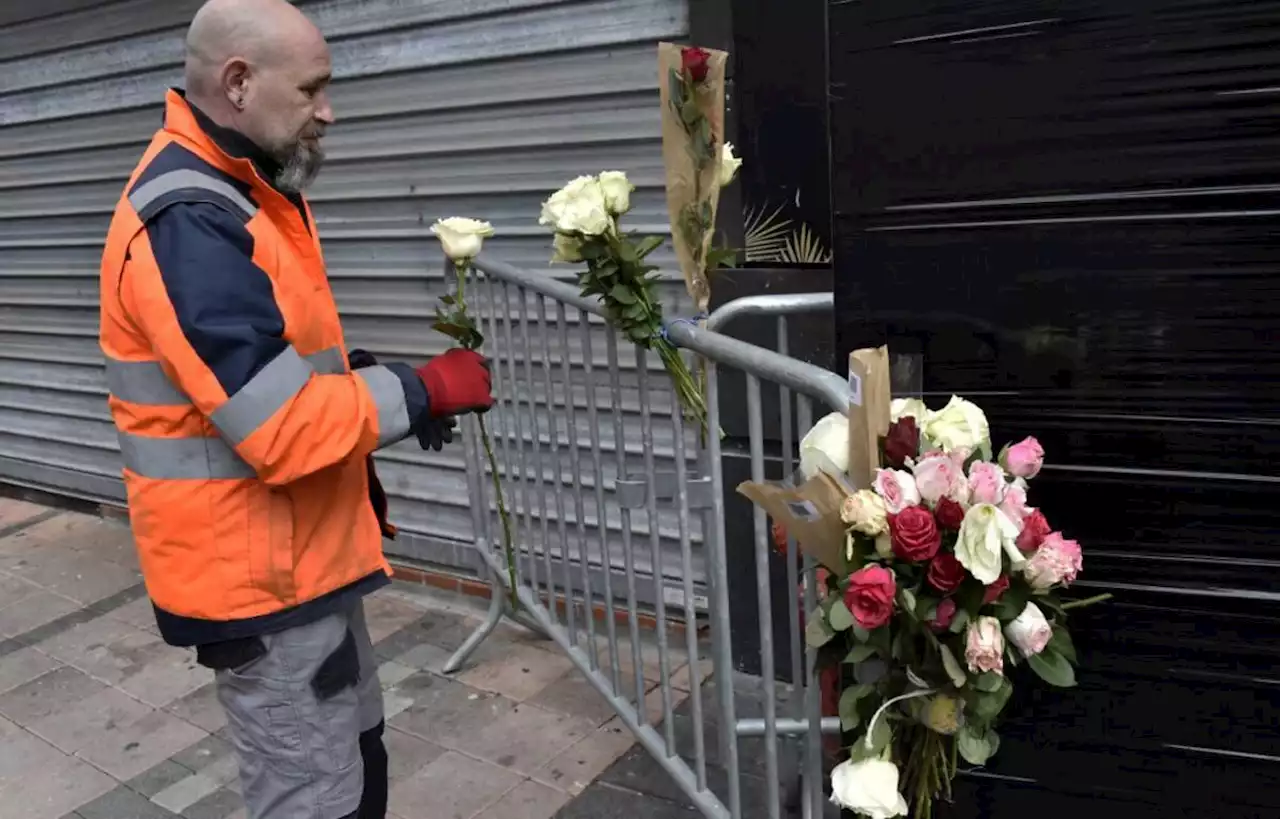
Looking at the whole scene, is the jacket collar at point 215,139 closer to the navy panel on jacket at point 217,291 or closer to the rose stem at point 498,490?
the navy panel on jacket at point 217,291

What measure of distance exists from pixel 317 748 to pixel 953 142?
181 cm

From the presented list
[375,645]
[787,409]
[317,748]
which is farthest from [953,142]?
[375,645]

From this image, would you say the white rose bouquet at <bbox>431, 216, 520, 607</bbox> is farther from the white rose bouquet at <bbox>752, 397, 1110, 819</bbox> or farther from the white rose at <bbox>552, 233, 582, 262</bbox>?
the white rose bouquet at <bbox>752, 397, 1110, 819</bbox>

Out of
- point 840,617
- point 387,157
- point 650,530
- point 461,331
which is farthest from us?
point 387,157

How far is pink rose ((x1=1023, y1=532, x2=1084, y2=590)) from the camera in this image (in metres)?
1.46

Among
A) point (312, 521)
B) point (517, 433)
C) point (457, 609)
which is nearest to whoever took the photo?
point (312, 521)

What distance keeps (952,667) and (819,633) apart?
21 cm

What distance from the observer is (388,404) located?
85.0 inches

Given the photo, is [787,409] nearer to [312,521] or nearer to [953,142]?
[953,142]

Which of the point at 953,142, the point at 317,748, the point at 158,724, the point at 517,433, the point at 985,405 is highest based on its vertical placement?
the point at 953,142

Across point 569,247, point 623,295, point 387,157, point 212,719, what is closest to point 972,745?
point 623,295

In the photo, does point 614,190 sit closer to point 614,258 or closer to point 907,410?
point 614,258

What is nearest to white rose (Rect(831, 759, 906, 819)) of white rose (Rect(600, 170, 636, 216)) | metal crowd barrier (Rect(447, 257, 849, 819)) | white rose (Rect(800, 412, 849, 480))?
metal crowd barrier (Rect(447, 257, 849, 819))

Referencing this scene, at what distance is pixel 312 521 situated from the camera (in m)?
2.23
